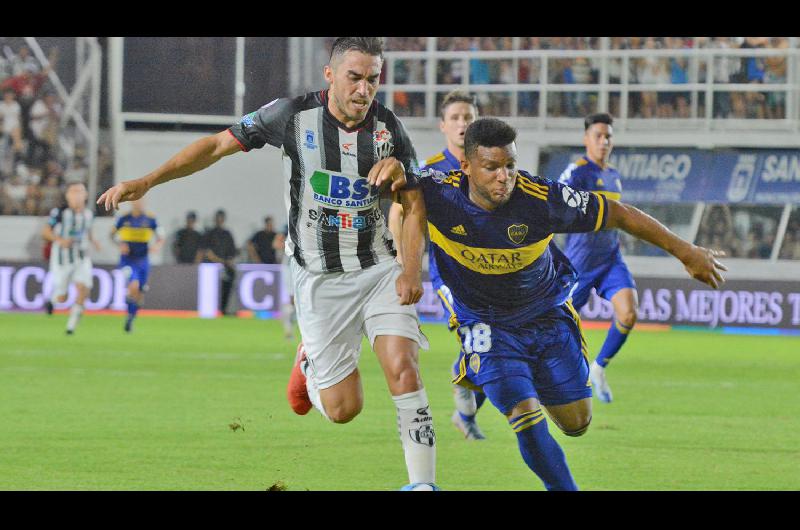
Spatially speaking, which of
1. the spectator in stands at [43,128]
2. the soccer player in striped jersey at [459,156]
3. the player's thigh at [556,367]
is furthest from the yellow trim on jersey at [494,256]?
the spectator in stands at [43,128]

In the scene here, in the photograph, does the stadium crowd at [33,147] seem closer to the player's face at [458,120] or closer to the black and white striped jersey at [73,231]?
the black and white striped jersey at [73,231]

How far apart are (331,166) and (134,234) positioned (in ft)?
38.3

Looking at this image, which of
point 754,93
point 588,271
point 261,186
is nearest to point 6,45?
point 261,186

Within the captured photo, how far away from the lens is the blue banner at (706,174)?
2197 centimetres

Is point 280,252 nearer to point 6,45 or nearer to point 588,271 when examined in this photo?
point 6,45

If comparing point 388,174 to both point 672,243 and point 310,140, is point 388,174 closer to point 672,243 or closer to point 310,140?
point 310,140

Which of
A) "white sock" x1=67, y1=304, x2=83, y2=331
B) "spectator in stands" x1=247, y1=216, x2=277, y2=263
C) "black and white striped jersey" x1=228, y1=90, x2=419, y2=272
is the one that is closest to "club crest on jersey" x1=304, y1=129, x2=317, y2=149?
"black and white striped jersey" x1=228, y1=90, x2=419, y2=272

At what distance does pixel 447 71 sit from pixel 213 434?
16.8 m

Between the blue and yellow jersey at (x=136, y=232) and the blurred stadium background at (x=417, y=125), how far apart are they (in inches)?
143

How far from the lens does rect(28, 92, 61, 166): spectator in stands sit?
944 inches

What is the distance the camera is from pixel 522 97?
77.3ft

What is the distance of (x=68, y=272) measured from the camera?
1748cm

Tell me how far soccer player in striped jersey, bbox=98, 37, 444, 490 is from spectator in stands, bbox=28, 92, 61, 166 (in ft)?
62.2

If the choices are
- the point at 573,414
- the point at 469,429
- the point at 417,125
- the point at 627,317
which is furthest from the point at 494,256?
the point at 417,125
